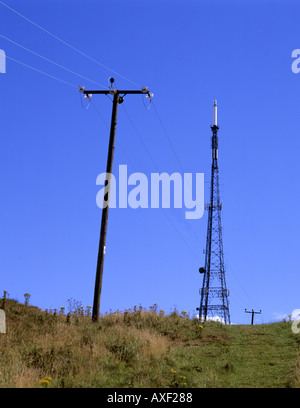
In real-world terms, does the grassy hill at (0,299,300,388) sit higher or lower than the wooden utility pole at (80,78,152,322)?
lower

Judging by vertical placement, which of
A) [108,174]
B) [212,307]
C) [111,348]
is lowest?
[111,348]

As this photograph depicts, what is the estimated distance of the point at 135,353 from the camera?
45.8 feet

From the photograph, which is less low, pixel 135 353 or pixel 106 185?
pixel 106 185

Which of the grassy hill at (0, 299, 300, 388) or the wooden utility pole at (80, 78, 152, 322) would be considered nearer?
the grassy hill at (0, 299, 300, 388)

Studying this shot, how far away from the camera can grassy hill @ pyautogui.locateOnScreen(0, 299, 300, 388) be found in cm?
1195

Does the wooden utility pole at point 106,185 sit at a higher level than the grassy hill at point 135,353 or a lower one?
higher

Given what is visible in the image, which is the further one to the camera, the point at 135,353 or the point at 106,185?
the point at 106,185

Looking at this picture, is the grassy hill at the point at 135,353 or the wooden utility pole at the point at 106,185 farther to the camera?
the wooden utility pole at the point at 106,185

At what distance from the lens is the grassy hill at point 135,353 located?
1195cm
